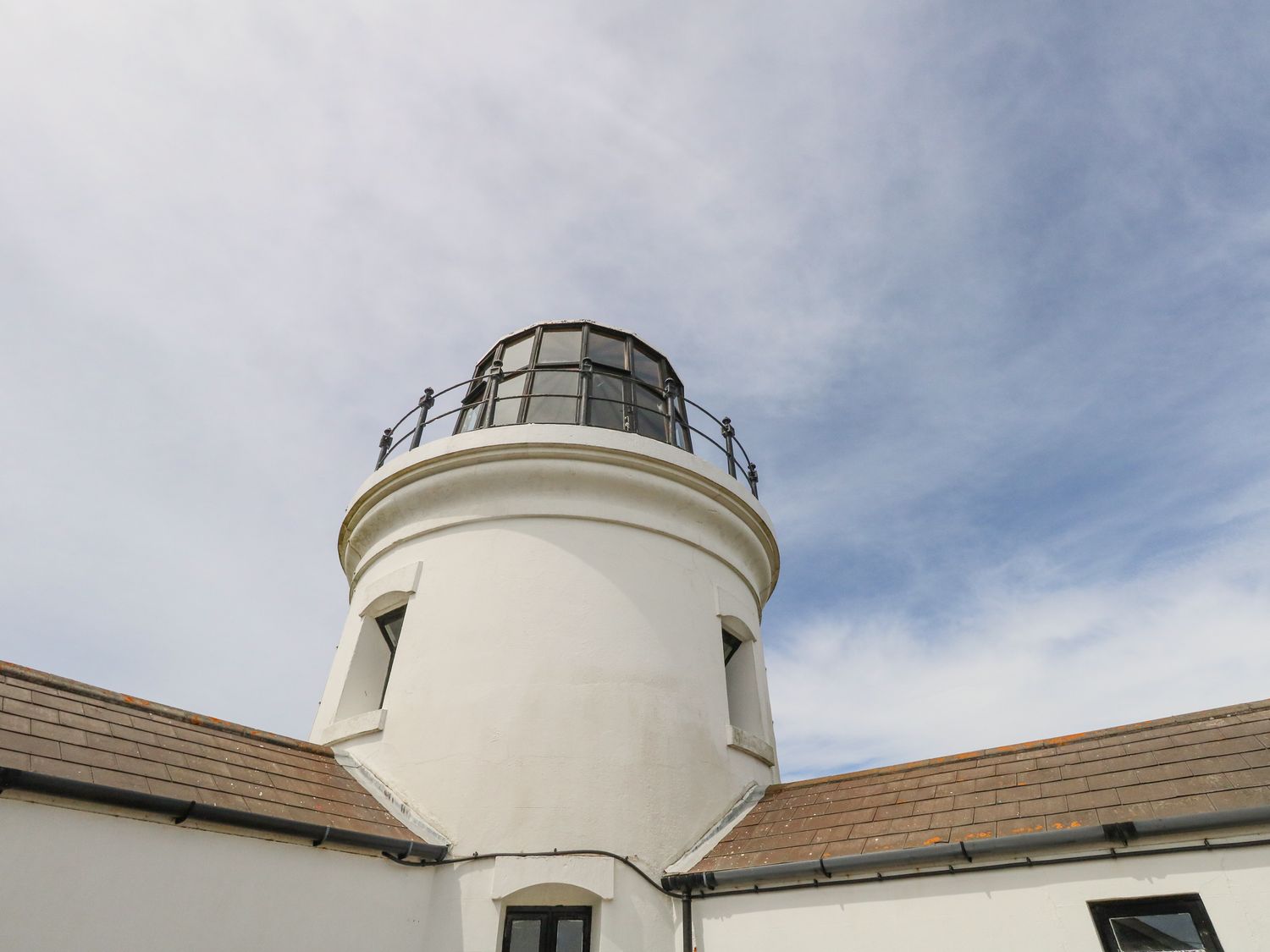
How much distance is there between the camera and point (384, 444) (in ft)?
32.0

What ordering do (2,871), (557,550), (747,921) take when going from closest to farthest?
(2,871)
(747,921)
(557,550)

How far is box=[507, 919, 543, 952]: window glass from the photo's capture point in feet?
19.0

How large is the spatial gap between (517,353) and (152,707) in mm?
6327

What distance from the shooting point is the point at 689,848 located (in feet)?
21.3

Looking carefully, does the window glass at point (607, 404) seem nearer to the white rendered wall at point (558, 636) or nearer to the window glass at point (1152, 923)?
the white rendered wall at point (558, 636)

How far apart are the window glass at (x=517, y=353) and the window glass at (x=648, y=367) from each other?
1.50m

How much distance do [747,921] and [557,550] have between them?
11.9ft

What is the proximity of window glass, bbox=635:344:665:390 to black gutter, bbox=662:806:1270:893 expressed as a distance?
635 centimetres

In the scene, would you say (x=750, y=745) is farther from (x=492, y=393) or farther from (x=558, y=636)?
(x=492, y=393)

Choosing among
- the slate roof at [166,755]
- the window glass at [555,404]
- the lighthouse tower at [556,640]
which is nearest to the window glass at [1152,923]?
the lighthouse tower at [556,640]

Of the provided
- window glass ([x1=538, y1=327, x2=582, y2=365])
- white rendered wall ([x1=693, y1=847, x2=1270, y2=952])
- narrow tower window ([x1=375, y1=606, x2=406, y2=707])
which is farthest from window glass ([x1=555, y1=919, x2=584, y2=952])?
window glass ([x1=538, y1=327, x2=582, y2=365])

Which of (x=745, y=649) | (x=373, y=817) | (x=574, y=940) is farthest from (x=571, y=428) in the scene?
(x=574, y=940)

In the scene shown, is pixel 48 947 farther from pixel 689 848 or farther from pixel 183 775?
pixel 689 848

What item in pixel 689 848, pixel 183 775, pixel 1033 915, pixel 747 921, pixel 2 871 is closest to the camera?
pixel 2 871
